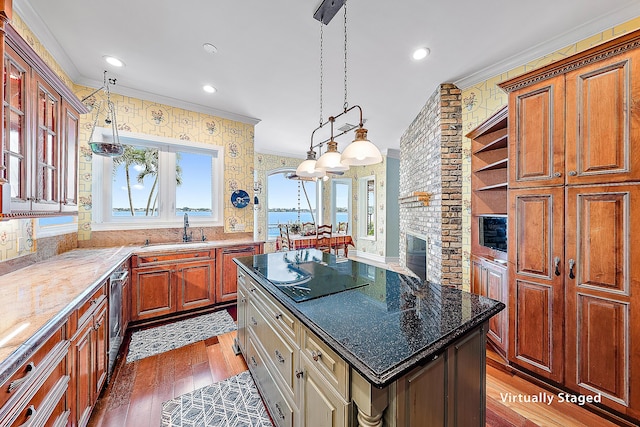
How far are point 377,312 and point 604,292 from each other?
1.61 m

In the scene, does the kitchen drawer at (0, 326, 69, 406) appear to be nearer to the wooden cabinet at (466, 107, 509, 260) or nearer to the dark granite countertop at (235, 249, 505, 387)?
the dark granite countertop at (235, 249, 505, 387)

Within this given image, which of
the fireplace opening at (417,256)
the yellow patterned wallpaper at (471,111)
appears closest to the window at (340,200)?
the fireplace opening at (417,256)

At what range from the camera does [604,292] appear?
155 centimetres

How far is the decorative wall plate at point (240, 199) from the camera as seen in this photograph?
3.92m

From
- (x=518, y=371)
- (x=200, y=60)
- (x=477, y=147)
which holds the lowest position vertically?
(x=518, y=371)

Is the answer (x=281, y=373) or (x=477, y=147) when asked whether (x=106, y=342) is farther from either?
(x=477, y=147)

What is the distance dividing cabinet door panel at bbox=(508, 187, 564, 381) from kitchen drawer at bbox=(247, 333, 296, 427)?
1853 mm

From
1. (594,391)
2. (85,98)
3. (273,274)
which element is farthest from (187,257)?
(594,391)

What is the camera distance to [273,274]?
5.61 ft

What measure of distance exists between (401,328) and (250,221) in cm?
351

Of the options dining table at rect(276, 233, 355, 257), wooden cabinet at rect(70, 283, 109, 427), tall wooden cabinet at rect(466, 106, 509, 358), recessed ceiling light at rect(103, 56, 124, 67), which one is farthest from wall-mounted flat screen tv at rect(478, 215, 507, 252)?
recessed ceiling light at rect(103, 56, 124, 67)

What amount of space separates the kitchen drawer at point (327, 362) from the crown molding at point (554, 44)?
312 centimetres

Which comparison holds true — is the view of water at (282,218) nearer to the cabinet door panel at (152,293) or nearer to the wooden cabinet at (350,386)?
the cabinet door panel at (152,293)

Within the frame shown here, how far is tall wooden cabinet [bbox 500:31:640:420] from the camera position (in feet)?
4.82
